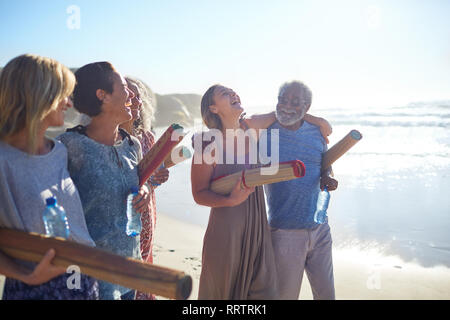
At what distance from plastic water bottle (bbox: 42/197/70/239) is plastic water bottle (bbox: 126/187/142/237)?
49 cm

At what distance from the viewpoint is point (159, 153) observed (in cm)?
238

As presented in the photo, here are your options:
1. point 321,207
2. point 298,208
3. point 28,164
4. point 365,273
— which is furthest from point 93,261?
point 365,273

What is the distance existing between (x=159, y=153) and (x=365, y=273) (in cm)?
397

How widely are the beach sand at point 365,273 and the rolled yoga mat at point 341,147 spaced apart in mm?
2006

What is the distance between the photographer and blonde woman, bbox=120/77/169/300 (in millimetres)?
2939

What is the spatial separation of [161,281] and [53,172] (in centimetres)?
75

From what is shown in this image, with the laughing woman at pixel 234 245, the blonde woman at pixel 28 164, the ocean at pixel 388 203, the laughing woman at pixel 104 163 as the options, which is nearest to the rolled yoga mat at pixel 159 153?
the laughing woman at pixel 104 163

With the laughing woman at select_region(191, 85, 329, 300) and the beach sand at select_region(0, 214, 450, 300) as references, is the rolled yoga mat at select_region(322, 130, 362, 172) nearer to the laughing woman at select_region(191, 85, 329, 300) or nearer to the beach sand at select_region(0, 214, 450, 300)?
the laughing woman at select_region(191, 85, 329, 300)

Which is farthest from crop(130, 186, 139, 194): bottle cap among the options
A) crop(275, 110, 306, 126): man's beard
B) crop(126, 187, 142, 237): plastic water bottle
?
crop(275, 110, 306, 126): man's beard

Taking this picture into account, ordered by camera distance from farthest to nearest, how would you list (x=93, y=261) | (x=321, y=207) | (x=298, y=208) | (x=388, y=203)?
1. (x=388, y=203)
2. (x=321, y=207)
3. (x=298, y=208)
4. (x=93, y=261)

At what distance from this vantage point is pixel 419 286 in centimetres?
484

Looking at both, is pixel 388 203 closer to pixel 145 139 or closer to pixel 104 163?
pixel 145 139
